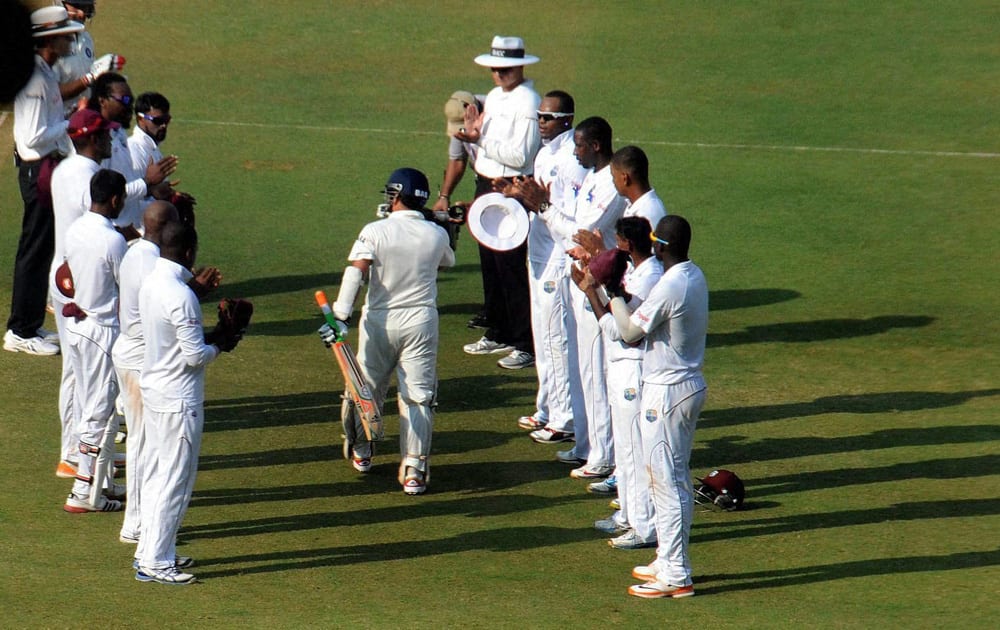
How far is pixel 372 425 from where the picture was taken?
26.9 feet

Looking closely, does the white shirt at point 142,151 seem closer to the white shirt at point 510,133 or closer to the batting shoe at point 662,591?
the white shirt at point 510,133

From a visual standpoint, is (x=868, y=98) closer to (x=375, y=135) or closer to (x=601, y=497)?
(x=375, y=135)

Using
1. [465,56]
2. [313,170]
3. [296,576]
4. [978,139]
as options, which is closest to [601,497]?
[296,576]

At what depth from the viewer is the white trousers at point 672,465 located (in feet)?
21.8

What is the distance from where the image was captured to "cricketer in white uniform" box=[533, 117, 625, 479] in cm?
838

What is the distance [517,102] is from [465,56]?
1045 cm

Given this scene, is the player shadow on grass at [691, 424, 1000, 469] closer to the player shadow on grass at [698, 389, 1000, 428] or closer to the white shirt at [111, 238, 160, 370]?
the player shadow on grass at [698, 389, 1000, 428]

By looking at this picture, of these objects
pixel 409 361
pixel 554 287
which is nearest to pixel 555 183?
pixel 554 287

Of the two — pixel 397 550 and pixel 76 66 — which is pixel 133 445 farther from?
pixel 76 66

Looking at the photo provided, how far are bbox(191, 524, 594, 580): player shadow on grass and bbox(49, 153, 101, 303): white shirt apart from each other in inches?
101

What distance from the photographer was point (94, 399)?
7.98m

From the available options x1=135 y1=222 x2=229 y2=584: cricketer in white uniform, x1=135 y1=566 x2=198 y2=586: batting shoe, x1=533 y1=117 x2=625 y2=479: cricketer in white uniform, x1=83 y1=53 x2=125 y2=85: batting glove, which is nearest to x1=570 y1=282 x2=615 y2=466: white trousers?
x1=533 y1=117 x2=625 y2=479: cricketer in white uniform

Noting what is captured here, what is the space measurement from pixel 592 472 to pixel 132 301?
351 centimetres

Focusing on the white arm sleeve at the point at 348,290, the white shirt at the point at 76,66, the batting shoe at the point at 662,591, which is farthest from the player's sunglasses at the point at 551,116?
the white shirt at the point at 76,66
